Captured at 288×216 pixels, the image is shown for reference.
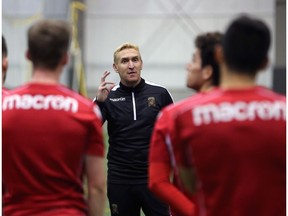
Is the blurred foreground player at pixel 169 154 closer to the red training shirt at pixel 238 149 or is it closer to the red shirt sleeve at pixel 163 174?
the red shirt sleeve at pixel 163 174

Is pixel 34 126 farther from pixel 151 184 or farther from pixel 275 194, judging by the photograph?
pixel 275 194

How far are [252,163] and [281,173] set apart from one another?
0.14 m

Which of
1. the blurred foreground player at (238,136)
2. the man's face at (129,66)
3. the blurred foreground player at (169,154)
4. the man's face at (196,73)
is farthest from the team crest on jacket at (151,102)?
the blurred foreground player at (238,136)

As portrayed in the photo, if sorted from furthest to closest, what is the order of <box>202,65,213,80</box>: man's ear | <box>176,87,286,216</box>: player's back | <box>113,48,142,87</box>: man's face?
<box>113,48,142,87</box>: man's face → <box>202,65,213,80</box>: man's ear → <box>176,87,286,216</box>: player's back

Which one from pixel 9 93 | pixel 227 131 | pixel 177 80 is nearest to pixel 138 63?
pixel 9 93

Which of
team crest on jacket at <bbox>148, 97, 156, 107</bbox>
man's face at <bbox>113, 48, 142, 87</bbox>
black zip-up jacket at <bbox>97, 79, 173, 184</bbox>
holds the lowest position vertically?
black zip-up jacket at <bbox>97, 79, 173, 184</bbox>

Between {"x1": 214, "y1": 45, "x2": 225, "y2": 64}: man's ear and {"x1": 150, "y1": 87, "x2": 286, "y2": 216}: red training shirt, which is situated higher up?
{"x1": 214, "y1": 45, "x2": 225, "y2": 64}: man's ear

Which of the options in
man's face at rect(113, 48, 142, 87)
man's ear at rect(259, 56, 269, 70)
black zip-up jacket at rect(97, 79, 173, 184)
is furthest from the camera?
man's face at rect(113, 48, 142, 87)

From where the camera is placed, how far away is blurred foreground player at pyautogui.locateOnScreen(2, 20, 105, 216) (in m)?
3.43

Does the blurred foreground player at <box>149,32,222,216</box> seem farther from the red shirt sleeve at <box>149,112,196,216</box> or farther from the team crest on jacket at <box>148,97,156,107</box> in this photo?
the team crest on jacket at <box>148,97,156,107</box>

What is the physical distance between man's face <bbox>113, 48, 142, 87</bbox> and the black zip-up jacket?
0.07 m

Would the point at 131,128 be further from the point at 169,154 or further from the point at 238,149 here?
the point at 238,149

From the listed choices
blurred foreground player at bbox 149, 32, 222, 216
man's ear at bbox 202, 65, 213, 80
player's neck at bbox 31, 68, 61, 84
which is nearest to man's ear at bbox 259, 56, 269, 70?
blurred foreground player at bbox 149, 32, 222, 216

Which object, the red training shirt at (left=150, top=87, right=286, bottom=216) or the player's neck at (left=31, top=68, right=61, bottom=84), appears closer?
the red training shirt at (left=150, top=87, right=286, bottom=216)
